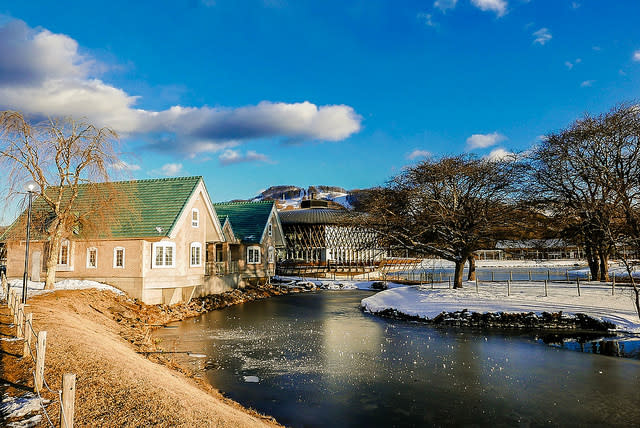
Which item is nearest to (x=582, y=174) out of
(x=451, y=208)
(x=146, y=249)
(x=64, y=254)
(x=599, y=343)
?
(x=451, y=208)

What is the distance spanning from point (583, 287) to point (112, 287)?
30.3 meters

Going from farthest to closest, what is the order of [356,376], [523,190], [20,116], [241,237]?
[241,237] < [523,190] < [20,116] < [356,376]

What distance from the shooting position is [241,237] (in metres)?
43.4

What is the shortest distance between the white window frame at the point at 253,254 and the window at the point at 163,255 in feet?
47.2

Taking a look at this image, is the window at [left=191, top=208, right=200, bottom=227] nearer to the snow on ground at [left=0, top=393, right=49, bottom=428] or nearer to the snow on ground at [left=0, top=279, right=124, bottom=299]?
the snow on ground at [left=0, top=279, right=124, bottom=299]

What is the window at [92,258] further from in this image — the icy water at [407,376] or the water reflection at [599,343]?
the water reflection at [599,343]

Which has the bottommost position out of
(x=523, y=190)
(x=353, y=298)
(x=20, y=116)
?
(x=353, y=298)

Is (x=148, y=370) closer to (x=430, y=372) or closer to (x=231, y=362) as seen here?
(x=231, y=362)

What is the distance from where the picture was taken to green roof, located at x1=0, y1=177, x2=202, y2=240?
91.2 feet

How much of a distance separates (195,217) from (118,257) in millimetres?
6147

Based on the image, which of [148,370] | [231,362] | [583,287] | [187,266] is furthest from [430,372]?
[187,266]

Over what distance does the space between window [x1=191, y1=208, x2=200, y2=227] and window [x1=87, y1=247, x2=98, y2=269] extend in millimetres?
6617

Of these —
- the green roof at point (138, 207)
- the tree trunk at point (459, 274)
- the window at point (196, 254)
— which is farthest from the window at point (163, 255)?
the tree trunk at point (459, 274)

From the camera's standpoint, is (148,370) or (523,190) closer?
(148,370)
